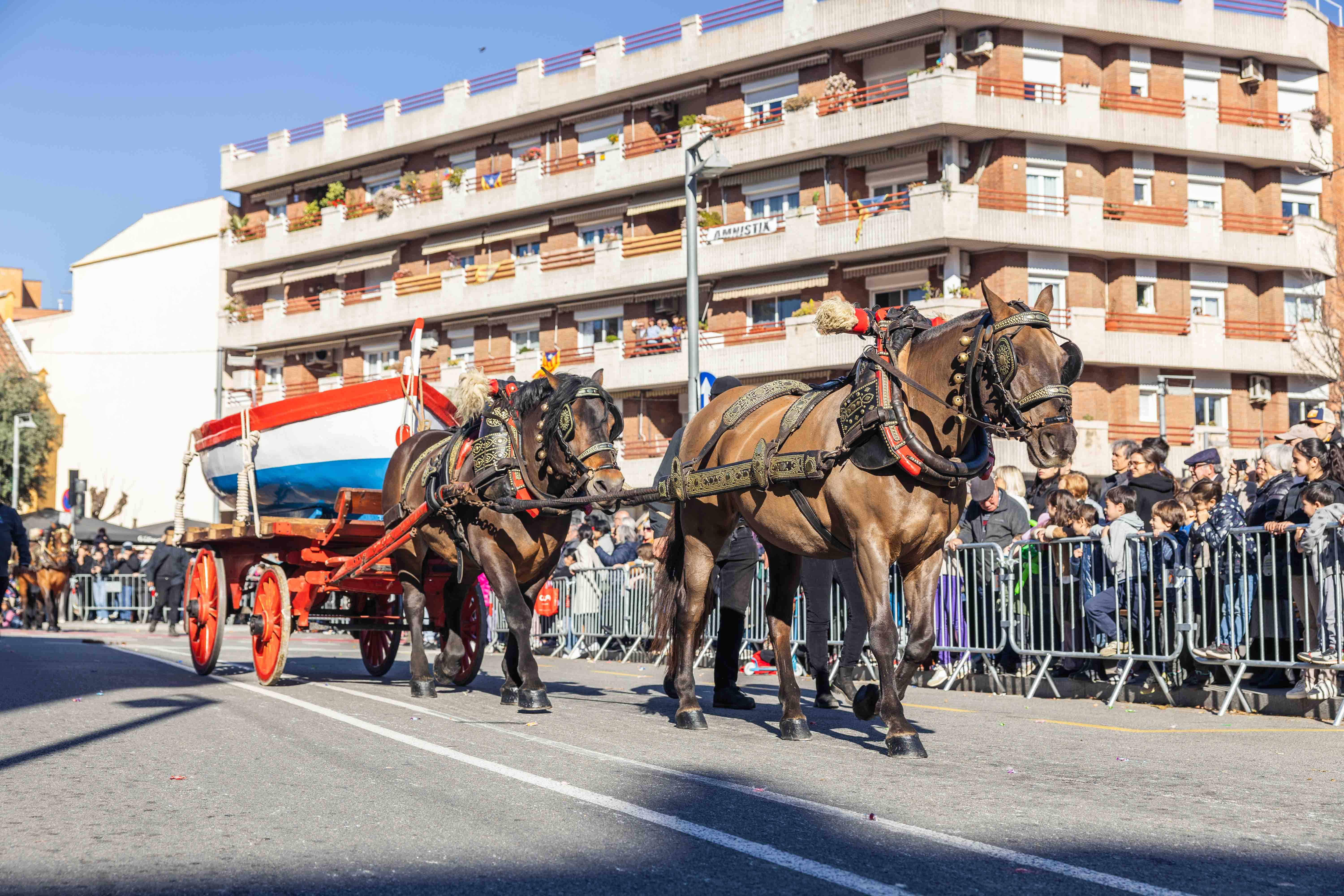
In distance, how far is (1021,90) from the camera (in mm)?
38000

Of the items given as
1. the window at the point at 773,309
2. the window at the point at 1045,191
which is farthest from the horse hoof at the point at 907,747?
the window at the point at 773,309

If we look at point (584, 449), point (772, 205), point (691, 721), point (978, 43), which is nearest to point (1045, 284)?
point (978, 43)

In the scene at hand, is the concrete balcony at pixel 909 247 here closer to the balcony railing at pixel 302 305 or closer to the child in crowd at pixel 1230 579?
the balcony railing at pixel 302 305

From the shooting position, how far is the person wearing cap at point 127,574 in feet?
113

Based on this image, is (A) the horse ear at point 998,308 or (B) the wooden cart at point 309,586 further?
(B) the wooden cart at point 309,586

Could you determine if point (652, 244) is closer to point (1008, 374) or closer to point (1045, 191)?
point (1045, 191)

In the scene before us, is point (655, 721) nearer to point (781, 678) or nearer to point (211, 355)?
point (781, 678)

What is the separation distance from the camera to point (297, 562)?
12352 mm

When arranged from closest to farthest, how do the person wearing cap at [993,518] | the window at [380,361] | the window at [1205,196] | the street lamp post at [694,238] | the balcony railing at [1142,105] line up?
1. the person wearing cap at [993,518]
2. the street lamp post at [694,238]
3. the balcony railing at [1142,105]
4. the window at [1205,196]
5. the window at [380,361]

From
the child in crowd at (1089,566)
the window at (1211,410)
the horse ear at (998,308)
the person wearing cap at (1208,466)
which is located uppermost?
the window at (1211,410)

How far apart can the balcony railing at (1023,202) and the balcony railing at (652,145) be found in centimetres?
924

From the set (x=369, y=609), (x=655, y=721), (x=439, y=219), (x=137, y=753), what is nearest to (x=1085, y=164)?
(x=439, y=219)

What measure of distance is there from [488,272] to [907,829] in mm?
42554

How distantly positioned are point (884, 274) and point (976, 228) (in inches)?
113
